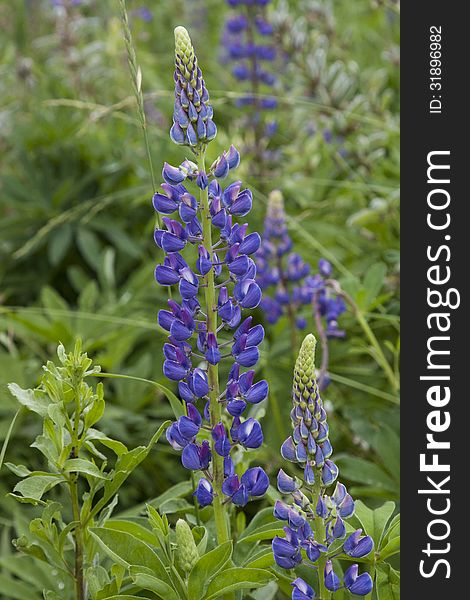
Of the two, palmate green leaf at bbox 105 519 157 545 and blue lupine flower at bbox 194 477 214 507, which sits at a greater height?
blue lupine flower at bbox 194 477 214 507

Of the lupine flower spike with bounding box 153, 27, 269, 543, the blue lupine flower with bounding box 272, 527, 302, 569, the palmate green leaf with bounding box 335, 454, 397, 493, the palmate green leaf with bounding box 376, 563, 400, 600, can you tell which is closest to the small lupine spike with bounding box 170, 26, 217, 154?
the lupine flower spike with bounding box 153, 27, 269, 543

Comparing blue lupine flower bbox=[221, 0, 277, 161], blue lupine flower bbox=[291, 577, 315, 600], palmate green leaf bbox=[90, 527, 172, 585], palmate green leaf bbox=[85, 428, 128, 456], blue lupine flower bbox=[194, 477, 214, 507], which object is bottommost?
blue lupine flower bbox=[291, 577, 315, 600]

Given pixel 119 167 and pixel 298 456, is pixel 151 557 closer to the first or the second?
pixel 298 456

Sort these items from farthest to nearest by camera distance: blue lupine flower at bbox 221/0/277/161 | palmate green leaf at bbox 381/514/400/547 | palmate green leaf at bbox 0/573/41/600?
blue lupine flower at bbox 221/0/277/161, palmate green leaf at bbox 0/573/41/600, palmate green leaf at bbox 381/514/400/547

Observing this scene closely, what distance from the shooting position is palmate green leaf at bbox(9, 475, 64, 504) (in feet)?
4.07

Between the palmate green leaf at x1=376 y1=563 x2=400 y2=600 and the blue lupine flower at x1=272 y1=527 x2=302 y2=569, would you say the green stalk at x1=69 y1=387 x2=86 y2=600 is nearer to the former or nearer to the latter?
the blue lupine flower at x1=272 y1=527 x2=302 y2=569

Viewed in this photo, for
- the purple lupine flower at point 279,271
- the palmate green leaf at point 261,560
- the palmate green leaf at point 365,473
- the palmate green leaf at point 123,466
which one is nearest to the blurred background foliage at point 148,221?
the palmate green leaf at point 365,473

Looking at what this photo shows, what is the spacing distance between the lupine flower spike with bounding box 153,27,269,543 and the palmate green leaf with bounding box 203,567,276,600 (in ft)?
0.22

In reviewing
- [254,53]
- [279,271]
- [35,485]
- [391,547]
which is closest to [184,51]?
[35,485]

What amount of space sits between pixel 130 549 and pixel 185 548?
0.28 feet

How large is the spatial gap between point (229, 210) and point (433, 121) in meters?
0.49

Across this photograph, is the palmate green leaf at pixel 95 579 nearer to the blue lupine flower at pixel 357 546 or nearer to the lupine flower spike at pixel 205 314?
the lupine flower spike at pixel 205 314

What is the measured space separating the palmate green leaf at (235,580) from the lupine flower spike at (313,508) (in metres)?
0.05

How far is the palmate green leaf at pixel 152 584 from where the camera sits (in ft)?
3.75
